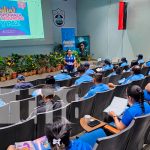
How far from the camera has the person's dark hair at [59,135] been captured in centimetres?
122

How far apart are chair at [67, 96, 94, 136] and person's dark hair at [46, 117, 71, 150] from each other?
3.93ft

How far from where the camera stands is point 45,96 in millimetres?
2533

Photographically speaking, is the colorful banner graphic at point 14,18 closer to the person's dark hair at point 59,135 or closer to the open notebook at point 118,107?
the open notebook at point 118,107

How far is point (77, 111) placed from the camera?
102 inches

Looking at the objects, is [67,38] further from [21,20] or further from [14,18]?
[14,18]

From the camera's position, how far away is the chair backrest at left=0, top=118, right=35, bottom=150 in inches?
73.0

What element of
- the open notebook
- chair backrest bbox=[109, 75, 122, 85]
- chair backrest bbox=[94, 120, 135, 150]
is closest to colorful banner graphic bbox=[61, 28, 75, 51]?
chair backrest bbox=[109, 75, 122, 85]

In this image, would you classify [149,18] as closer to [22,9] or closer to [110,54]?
[110,54]

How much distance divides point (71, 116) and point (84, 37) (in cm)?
949

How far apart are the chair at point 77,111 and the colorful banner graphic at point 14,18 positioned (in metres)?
6.82

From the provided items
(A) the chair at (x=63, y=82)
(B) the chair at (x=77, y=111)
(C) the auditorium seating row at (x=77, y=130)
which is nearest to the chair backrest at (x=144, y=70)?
(A) the chair at (x=63, y=82)

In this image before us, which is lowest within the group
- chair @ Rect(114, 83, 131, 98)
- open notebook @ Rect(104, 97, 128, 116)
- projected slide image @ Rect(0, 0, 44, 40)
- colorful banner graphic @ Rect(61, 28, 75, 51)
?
chair @ Rect(114, 83, 131, 98)

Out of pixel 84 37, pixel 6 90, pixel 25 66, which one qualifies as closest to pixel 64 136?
pixel 6 90

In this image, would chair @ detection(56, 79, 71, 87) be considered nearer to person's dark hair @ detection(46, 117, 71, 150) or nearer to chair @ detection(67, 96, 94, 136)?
chair @ detection(67, 96, 94, 136)
